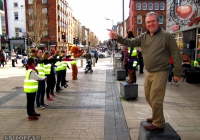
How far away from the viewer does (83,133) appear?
4.54 m

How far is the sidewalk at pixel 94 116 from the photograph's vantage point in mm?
4539

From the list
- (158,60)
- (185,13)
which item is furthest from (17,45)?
(158,60)

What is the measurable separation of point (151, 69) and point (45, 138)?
8.39 ft

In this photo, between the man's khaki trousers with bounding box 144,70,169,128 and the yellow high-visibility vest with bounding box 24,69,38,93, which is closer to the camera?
the man's khaki trousers with bounding box 144,70,169,128

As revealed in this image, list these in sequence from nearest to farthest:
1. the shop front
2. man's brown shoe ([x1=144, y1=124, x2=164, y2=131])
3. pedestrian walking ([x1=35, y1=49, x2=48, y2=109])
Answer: man's brown shoe ([x1=144, y1=124, x2=164, y2=131]) → pedestrian walking ([x1=35, y1=49, x2=48, y2=109]) → the shop front

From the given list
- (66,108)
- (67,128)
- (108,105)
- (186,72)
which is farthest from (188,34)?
(67,128)

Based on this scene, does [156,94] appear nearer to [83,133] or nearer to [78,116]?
[83,133]

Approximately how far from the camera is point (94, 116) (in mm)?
5648

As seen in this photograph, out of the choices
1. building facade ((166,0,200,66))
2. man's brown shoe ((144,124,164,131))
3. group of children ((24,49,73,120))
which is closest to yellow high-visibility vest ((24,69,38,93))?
group of children ((24,49,73,120))

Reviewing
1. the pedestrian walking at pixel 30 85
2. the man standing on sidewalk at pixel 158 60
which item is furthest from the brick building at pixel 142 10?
the man standing on sidewalk at pixel 158 60

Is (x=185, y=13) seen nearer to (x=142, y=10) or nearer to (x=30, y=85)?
(x=30, y=85)

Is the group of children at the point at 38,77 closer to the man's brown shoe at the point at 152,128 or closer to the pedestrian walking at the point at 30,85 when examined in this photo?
the pedestrian walking at the point at 30,85

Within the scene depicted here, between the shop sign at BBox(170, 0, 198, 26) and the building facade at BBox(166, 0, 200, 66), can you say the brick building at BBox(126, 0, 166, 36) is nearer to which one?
the building facade at BBox(166, 0, 200, 66)

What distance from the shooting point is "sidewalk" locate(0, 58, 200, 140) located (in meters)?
4.54
